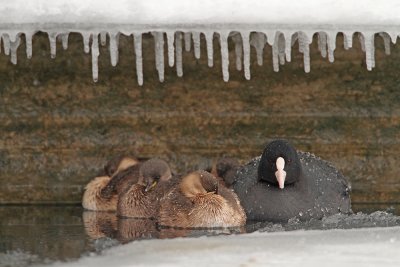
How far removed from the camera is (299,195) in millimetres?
9203

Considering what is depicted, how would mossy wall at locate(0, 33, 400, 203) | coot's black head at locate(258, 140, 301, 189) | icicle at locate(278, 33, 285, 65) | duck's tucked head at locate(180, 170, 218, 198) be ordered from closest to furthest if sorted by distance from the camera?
duck's tucked head at locate(180, 170, 218, 198)
coot's black head at locate(258, 140, 301, 189)
icicle at locate(278, 33, 285, 65)
mossy wall at locate(0, 33, 400, 203)

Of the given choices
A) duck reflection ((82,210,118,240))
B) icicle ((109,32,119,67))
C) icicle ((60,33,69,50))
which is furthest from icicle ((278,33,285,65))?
duck reflection ((82,210,118,240))

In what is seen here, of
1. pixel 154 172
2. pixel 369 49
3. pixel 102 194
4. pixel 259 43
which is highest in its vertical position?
pixel 259 43

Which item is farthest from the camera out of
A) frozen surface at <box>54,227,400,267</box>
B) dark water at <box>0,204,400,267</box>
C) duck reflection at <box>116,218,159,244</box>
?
duck reflection at <box>116,218,159,244</box>

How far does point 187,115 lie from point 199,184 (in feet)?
4.79

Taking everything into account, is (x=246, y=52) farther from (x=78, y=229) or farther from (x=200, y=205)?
(x=78, y=229)

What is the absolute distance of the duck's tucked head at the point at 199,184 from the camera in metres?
9.01

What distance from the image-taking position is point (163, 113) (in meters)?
10.4

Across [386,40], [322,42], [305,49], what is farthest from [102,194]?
[386,40]

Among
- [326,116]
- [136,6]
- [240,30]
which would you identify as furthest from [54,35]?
[326,116]

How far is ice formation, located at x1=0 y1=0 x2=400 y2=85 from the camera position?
31.2 ft

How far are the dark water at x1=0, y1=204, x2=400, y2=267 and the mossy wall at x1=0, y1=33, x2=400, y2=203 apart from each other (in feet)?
1.54

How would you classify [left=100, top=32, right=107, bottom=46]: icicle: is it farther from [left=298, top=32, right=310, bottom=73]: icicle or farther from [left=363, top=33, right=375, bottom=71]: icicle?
[left=363, top=33, right=375, bottom=71]: icicle

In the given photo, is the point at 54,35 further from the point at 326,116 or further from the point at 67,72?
the point at 326,116
